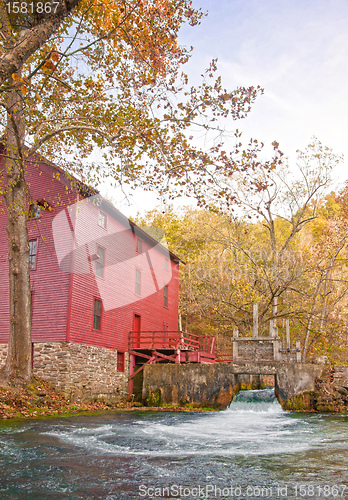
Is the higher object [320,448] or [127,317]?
[127,317]

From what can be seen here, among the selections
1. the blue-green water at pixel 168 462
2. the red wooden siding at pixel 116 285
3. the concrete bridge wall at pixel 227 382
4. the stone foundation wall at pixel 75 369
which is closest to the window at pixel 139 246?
the red wooden siding at pixel 116 285

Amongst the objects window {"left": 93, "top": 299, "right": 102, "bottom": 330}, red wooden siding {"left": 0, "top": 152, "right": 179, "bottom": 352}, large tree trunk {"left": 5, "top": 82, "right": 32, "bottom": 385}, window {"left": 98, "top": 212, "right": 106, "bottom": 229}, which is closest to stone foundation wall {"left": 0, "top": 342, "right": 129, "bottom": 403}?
red wooden siding {"left": 0, "top": 152, "right": 179, "bottom": 352}

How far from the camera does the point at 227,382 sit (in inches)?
639

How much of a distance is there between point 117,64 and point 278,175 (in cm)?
1152

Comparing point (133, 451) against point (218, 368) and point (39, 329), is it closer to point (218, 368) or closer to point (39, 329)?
point (218, 368)

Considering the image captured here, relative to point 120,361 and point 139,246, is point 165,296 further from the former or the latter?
point 120,361

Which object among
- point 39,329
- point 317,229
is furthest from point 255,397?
point 317,229

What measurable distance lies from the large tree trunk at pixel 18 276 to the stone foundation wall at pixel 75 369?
336cm

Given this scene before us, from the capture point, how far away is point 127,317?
70.6 ft

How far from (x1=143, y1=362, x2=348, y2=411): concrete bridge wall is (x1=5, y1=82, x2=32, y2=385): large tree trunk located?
6.24 metres

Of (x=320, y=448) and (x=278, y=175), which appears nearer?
(x=320, y=448)

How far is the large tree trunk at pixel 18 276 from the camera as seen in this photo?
12414 mm

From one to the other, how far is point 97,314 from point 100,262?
2.51 m

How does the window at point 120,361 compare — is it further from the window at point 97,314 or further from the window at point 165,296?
the window at point 165,296
